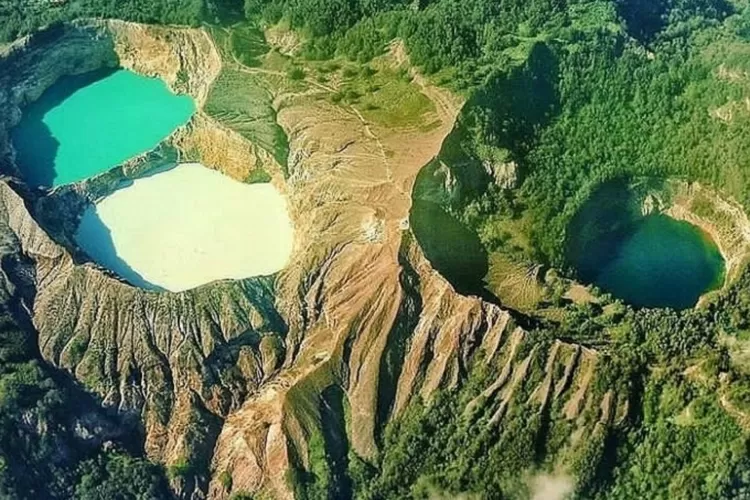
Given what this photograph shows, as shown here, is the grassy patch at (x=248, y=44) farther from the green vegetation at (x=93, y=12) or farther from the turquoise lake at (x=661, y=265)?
the turquoise lake at (x=661, y=265)

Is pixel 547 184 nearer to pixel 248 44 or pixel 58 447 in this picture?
pixel 248 44

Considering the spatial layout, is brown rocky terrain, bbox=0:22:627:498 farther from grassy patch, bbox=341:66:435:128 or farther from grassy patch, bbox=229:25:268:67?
grassy patch, bbox=229:25:268:67

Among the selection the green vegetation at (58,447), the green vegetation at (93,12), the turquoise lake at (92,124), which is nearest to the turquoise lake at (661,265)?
the green vegetation at (58,447)

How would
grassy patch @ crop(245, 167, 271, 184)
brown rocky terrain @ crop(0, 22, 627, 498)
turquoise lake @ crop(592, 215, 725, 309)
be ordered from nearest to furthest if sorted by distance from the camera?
brown rocky terrain @ crop(0, 22, 627, 498) < turquoise lake @ crop(592, 215, 725, 309) < grassy patch @ crop(245, 167, 271, 184)

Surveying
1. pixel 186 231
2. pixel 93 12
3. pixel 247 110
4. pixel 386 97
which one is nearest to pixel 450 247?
pixel 386 97

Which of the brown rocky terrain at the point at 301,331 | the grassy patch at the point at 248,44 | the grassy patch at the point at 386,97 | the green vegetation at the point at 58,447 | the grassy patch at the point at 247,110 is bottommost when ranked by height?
the green vegetation at the point at 58,447

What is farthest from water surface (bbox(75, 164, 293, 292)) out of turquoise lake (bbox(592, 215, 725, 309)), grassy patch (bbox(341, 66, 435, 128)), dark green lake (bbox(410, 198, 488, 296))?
turquoise lake (bbox(592, 215, 725, 309))

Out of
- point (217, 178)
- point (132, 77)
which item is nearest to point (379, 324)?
point (217, 178)
